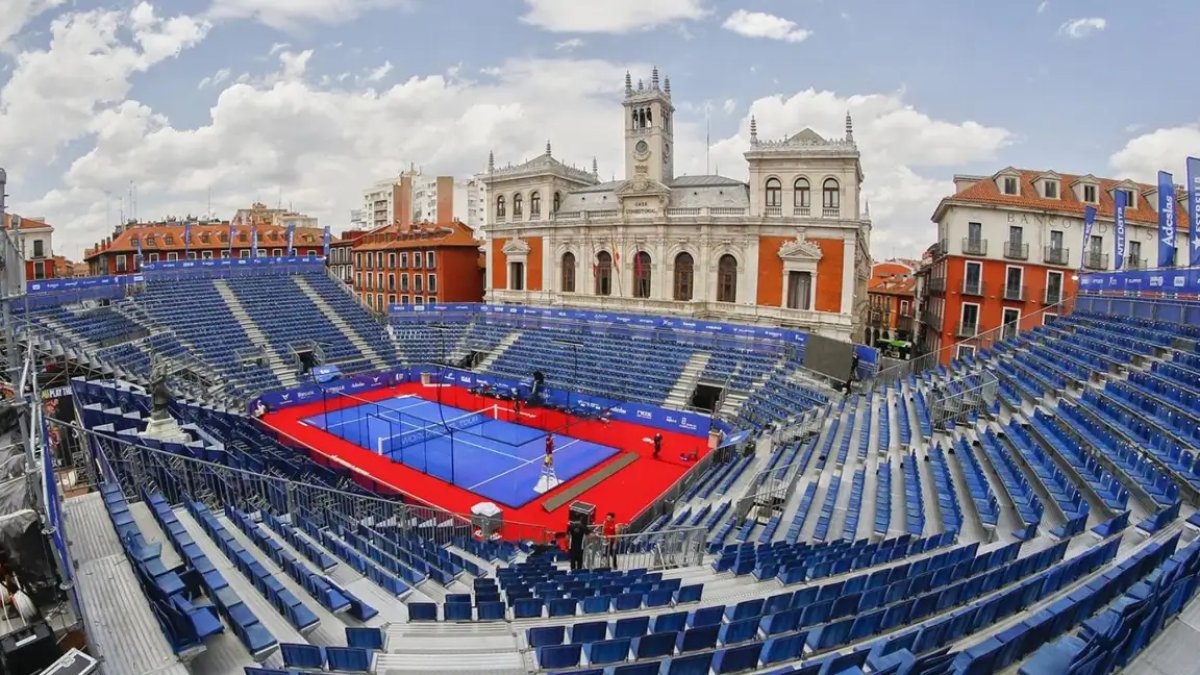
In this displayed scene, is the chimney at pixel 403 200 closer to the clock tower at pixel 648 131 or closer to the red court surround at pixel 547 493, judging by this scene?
the clock tower at pixel 648 131

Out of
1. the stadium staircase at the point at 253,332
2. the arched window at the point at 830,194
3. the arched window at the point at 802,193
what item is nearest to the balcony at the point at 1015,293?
the arched window at the point at 830,194

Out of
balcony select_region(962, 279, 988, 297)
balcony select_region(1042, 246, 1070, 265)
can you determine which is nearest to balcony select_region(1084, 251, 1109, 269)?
balcony select_region(1042, 246, 1070, 265)

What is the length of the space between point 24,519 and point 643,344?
3225cm

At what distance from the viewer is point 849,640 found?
7.04 metres

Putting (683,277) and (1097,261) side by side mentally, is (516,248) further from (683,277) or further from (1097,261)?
(1097,261)

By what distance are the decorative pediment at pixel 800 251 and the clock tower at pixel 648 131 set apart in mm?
10554

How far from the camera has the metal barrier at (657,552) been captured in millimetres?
13281

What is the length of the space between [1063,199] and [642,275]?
83.9ft

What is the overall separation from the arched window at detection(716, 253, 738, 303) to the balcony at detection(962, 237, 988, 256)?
45.5 ft

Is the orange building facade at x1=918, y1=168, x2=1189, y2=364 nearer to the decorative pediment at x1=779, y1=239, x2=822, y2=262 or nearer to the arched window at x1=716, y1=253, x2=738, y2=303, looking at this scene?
the decorative pediment at x1=779, y1=239, x2=822, y2=262

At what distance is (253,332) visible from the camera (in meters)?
37.0

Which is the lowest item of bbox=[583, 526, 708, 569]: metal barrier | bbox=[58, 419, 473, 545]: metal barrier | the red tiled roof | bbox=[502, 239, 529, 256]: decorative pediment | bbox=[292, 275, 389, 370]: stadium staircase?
bbox=[583, 526, 708, 569]: metal barrier

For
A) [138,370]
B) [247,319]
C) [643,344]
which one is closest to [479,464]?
[643,344]

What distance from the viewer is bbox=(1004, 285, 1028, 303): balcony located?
35562 mm
